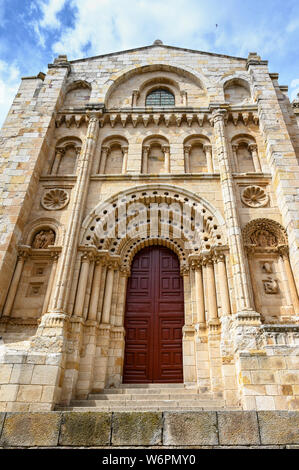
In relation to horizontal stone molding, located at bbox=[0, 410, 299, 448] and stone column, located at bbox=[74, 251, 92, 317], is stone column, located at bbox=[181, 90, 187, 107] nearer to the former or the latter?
stone column, located at bbox=[74, 251, 92, 317]

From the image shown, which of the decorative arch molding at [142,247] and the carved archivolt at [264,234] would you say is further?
the decorative arch molding at [142,247]

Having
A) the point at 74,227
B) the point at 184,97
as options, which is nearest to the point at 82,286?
the point at 74,227

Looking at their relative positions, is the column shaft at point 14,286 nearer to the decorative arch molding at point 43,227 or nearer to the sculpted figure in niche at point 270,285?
the decorative arch molding at point 43,227

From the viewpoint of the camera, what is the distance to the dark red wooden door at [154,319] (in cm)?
827

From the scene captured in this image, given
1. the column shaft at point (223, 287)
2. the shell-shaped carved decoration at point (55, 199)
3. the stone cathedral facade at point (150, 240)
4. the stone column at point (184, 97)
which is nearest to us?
the stone cathedral facade at point (150, 240)

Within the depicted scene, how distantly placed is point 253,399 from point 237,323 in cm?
163

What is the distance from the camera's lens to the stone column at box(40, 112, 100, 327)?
25.7 feet

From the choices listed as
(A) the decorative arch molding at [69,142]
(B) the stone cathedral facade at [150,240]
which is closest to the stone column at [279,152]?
(B) the stone cathedral facade at [150,240]

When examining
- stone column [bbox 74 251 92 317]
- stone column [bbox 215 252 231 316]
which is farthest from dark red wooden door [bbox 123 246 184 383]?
stone column [bbox 74 251 92 317]

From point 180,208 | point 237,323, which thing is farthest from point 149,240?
point 237,323

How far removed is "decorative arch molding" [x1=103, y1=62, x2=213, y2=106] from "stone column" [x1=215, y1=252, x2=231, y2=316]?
801 cm

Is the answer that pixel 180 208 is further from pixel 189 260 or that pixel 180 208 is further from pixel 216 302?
pixel 216 302

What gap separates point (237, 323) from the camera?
7.34 m

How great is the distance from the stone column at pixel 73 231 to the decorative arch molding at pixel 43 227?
44cm
